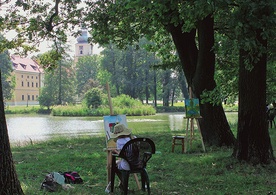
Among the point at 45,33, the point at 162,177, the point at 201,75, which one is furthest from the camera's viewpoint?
the point at 45,33

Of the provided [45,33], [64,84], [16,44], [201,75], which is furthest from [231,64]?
[64,84]

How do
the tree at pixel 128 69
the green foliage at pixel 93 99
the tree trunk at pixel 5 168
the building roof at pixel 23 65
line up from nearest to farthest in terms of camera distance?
the tree trunk at pixel 5 168, the green foliage at pixel 93 99, the tree at pixel 128 69, the building roof at pixel 23 65

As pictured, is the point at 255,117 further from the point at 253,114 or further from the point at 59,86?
the point at 59,86

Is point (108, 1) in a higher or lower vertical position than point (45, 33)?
higher

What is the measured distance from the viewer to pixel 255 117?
20.4 ft

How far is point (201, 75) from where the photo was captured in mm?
8836

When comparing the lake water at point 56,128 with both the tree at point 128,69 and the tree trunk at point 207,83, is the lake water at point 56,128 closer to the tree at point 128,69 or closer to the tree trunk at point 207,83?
the tree trunk at point 207,83

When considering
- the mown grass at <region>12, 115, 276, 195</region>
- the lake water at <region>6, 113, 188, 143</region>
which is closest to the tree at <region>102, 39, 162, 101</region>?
the lake water at <region>6, 113, 188, 143</region>

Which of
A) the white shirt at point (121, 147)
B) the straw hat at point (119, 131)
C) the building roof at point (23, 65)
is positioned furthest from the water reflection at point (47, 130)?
the building roof at point (23, 65)

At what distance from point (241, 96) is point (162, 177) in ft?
6.62

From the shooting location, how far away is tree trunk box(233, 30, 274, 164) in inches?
243

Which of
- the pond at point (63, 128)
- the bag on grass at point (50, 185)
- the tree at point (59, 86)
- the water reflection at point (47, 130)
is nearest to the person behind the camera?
the bag on grass at point (50, 185)

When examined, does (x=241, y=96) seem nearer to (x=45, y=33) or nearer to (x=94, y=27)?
(x=94, y=27)

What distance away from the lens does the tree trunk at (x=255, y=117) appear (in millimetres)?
6168
